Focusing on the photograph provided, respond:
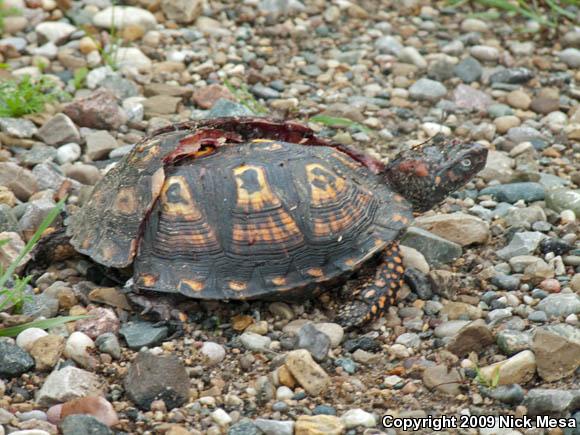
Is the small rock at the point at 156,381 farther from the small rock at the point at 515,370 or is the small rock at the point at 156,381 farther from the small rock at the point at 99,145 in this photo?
the small rock at the point at 99,145

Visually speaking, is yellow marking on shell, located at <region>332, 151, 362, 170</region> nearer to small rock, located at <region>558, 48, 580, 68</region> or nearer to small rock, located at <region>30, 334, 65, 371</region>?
small rock, located at <region>30, 334, 65, 371</region>

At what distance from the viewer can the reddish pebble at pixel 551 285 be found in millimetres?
4762

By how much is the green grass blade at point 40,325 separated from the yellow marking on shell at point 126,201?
1.98ft

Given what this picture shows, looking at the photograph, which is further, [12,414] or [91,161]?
[91,161]

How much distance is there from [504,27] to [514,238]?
3441mm

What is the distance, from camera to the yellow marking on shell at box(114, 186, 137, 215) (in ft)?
14.8

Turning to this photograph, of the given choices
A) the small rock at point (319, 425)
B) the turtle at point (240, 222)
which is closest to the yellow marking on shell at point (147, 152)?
the turtle at point (240, 222)

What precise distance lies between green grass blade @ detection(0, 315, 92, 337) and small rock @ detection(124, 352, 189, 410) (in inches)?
15.4

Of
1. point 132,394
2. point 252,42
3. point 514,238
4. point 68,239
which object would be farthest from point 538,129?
point 132,394

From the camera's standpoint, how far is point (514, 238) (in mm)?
5199

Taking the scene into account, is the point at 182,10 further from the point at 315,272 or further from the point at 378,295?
the point at 378,295

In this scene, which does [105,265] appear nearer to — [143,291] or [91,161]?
[143,291]

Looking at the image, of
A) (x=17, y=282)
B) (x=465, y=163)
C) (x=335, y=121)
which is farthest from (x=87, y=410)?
(x=335, y=121)
